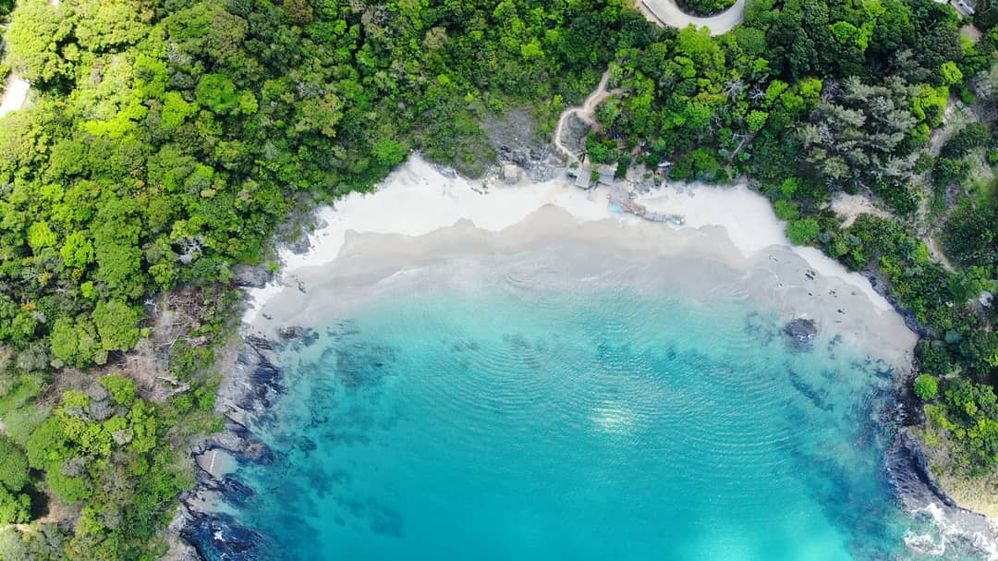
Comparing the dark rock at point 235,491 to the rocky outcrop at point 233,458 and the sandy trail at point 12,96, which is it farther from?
the sandy trail at point 12,96

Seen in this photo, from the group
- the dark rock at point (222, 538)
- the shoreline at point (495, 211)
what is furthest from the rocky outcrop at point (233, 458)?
the shoreline at point (495, 211)

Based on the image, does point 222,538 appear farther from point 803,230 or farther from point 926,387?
→ point 926,387

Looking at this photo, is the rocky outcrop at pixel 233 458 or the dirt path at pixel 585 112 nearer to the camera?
the dirt path at pixel 585 112

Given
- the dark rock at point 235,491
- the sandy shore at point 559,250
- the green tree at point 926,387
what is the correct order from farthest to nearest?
the dark rock at point 235,491
the sandy shore at point 559,250
the green tree at point 926,387

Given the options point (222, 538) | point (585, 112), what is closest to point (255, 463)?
point (222, 538)

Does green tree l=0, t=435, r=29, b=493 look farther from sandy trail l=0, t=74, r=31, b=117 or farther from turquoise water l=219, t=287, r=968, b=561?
sandy trail l=0, t=74, r=31, b=117

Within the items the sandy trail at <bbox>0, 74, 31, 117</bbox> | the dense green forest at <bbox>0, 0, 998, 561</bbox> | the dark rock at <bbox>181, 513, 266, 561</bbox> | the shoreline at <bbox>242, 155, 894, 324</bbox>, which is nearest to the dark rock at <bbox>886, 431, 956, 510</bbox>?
the dense green forest at <bbox>0, 0, 998, 561</bbox>

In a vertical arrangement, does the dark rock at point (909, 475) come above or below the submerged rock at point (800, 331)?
below
